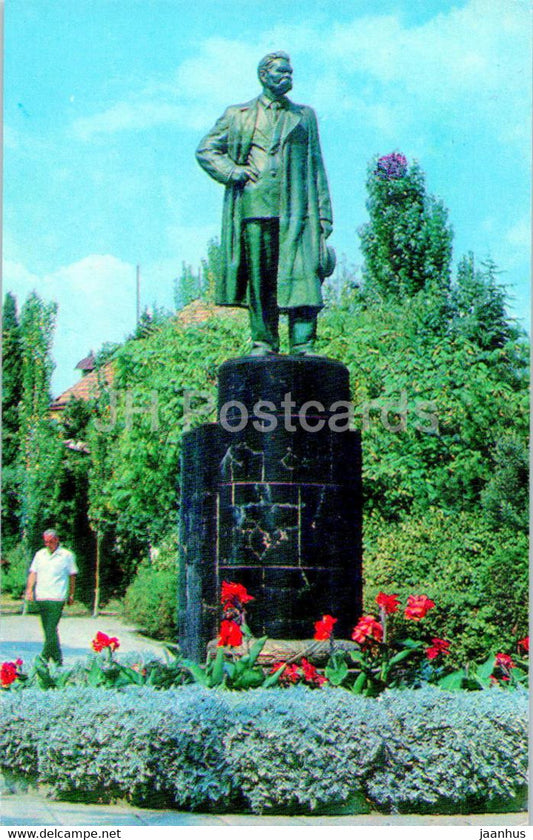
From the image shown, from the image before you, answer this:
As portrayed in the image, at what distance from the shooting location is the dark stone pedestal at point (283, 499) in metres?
7.50

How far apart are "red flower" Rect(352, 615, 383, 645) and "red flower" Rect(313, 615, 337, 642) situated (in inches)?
7.0

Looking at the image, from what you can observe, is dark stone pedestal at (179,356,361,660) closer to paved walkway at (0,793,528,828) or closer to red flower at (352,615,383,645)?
red flower at (352,615,383,645)

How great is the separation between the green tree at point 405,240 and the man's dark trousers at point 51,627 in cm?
942

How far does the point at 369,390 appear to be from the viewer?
16.4 metres

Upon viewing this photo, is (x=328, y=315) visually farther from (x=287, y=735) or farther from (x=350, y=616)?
(x=287, y=735)

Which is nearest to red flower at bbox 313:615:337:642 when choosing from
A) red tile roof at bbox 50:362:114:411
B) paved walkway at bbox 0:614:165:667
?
paved walkway at bbox 0:614:165:667

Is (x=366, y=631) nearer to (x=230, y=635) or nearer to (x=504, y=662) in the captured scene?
(x=230, y=635)

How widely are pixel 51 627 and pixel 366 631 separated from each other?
12.5 feet

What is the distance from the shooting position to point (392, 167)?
16969 millimetres

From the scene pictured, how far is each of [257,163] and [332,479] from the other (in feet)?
7.14

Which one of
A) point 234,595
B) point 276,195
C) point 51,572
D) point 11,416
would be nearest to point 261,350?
point 276,195

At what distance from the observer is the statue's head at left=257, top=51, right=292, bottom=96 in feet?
25.8


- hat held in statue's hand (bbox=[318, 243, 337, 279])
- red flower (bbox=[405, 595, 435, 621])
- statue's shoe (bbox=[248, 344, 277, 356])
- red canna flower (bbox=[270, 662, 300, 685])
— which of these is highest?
hat held in statue's hand (bbox=[318, 243, 337, 279])

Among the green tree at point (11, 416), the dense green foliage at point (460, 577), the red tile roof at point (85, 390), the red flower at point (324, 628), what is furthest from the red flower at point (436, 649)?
the red tile roof at point (85, 390)
